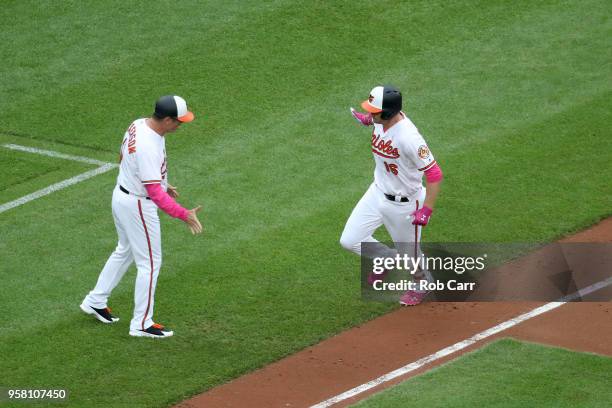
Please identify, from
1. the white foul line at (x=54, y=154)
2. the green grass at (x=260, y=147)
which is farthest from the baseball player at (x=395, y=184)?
the white foul line at (x=54, y=154)

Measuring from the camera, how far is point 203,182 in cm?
1237

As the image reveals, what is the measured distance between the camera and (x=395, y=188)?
972 cm

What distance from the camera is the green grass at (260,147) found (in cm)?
958

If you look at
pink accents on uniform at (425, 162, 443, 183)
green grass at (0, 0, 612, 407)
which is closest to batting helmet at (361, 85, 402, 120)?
pink accents on uniform at (425, 162, 443, 183)

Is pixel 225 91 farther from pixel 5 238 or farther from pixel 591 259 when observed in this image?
pixel 591 259

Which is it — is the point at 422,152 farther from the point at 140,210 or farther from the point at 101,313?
the point at 101,313

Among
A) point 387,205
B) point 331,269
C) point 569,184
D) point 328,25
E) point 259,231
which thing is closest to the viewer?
point 387,205

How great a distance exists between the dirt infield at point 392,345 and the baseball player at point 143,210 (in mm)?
1147

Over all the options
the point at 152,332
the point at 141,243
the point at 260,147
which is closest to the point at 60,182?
the point at 260,147

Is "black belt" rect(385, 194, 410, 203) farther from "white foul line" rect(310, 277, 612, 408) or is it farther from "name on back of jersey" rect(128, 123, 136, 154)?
"name on back of jersey" rect(128, 123, 136, 154)

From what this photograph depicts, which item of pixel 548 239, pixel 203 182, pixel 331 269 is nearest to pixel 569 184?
pixel 548 239

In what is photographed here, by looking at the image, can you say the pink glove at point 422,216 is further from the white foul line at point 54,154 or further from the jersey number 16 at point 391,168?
the white foul line at point 54,154

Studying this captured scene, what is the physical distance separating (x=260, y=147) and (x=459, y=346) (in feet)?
14.9

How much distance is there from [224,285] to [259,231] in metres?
1.11
